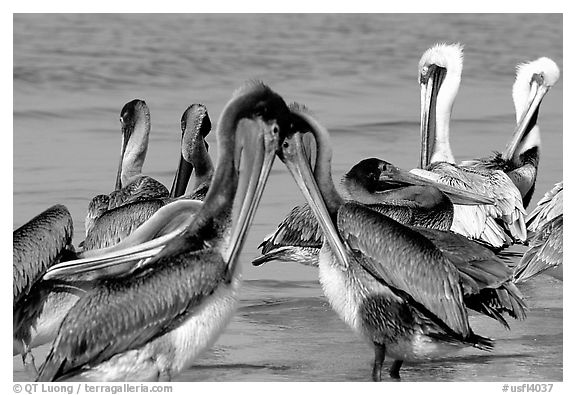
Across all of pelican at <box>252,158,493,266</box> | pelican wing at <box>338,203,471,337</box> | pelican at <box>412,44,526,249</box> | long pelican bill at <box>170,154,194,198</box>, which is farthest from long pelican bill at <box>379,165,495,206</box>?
long pelican bill at <box>170,154,194,198</box>

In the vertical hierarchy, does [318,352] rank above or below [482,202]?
below

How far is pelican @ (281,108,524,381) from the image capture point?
772 centimetres

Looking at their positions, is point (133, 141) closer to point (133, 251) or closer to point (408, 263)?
point (133, 251)

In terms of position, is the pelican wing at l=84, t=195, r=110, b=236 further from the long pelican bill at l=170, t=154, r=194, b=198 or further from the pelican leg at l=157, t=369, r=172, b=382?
the pelican leg at l=157, t=369, r=172, b=382

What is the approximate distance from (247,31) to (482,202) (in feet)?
36.5

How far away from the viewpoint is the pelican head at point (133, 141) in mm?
10969

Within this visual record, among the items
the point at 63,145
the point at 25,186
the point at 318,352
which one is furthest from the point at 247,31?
the point at 318,352

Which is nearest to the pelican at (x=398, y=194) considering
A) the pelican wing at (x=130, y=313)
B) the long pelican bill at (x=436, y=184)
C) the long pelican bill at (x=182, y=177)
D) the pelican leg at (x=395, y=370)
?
the long pelican bill at (x=436, y=184)

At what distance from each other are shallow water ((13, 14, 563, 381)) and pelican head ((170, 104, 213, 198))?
73 centimetres

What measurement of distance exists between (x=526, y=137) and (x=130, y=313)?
5.74 metres

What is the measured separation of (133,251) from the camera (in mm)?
7535

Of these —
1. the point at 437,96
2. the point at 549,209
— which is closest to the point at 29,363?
the point at 549,209

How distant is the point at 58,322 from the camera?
8039 mm

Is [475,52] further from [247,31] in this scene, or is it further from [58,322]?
[58,322]
